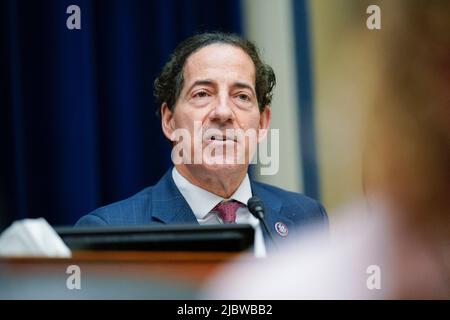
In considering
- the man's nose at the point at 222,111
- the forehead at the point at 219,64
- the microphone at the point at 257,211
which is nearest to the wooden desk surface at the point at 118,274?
the microphone at the point at 257,211

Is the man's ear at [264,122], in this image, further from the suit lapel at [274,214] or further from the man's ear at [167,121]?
the man's ear at [167,121]

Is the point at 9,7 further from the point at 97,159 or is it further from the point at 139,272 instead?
the point at 139,272

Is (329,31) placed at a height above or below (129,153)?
above

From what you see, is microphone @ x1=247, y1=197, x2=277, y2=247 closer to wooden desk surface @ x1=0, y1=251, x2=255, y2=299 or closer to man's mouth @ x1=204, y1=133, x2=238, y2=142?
wooden desk surface @ x1=0, y1=251, x2=255, y2=299

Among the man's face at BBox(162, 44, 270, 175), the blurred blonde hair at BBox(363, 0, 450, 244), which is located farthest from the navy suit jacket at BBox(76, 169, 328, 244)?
the blurred blonde hair at BBox(363, 0, 450, 244)

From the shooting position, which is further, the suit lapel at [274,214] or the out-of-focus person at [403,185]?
the out-of-focus person at [403,185]

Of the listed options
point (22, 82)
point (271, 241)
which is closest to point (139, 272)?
point (271, 241)

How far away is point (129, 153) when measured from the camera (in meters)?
2.06

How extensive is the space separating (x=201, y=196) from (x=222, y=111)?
24cm

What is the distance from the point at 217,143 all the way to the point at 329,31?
0.55 m

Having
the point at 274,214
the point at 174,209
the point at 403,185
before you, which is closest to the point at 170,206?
the point at 174,209

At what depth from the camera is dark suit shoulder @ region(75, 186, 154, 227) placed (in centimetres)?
188

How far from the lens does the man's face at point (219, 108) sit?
1909 millimetres

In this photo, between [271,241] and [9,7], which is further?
[9,7]
